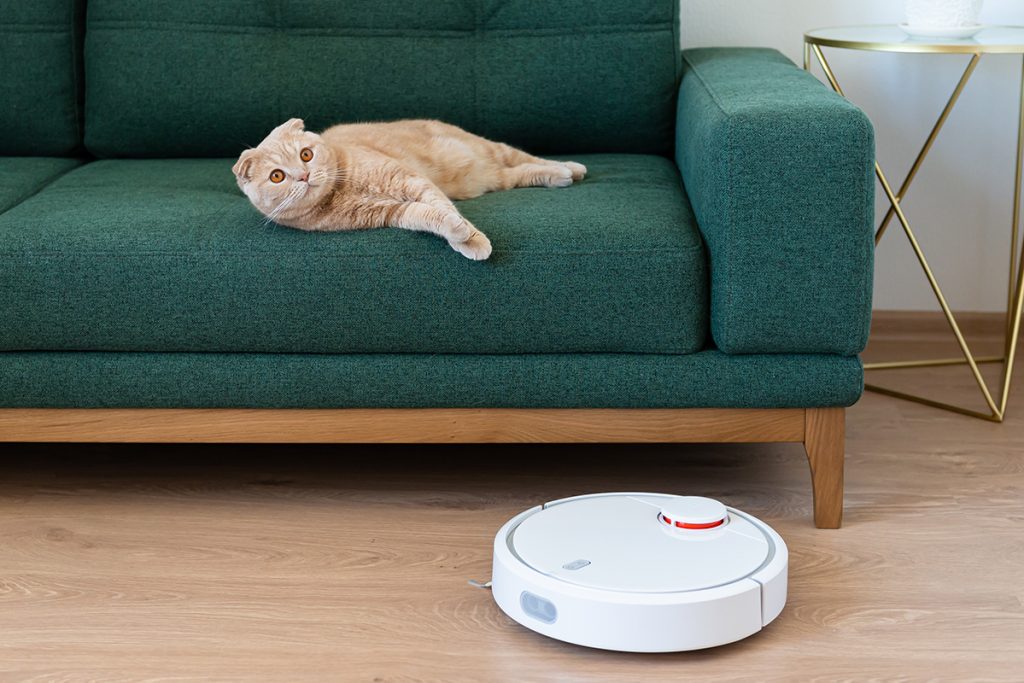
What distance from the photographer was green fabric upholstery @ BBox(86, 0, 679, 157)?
8.18ft

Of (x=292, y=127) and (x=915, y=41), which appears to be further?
(x=915, y=41)

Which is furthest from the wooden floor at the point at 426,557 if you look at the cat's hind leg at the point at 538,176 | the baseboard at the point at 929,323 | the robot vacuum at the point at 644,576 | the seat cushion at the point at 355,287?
the cat's hind leg at the point at 538,176

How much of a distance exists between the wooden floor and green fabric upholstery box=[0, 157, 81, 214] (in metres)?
0.51

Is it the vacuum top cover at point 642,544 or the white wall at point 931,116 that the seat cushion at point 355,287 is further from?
the white wall at point 931,116

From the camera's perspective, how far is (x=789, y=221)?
5.99ft

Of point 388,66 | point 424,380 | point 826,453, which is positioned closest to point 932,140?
point 826,453

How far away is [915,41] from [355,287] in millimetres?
1215

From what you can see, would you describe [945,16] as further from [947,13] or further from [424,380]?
[424,380]

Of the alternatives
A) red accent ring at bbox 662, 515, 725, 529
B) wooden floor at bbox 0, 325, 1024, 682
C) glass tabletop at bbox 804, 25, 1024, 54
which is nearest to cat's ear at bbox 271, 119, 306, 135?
wooden floor at bbox 0, 325, 1024, 682

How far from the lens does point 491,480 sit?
220cm

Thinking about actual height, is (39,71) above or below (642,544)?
above

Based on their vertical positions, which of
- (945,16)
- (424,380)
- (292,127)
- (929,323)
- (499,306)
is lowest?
(929,323)

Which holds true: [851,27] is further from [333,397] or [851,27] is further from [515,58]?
[333,397]

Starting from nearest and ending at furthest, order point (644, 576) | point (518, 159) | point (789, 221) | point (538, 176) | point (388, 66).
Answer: point (644, 576) → point (789, 221) → point (538, 176) → point (518, 159) → point (388, 66)
